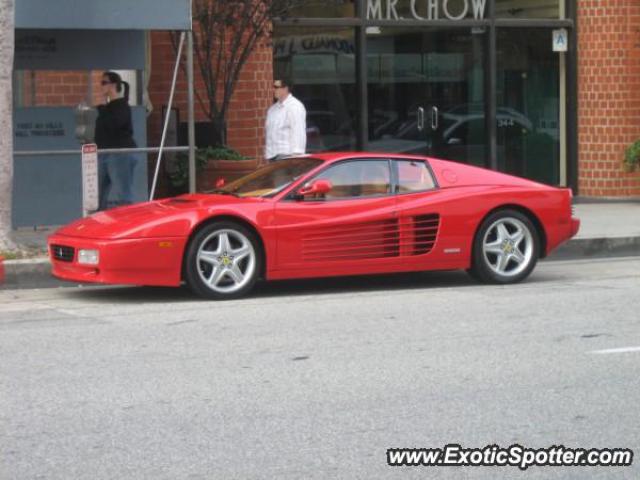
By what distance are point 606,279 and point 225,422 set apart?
6475 millimetres

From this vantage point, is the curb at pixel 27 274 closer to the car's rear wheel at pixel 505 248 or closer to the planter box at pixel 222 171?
the car's rear wheel at pixel 505 248

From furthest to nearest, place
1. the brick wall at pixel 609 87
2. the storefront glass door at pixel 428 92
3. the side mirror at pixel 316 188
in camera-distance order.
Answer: the brick wall at pixel 609 87 → the storefront glass door at pixel 428 92 → the side mirror at pixel 316 188

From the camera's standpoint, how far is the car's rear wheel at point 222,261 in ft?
35.6

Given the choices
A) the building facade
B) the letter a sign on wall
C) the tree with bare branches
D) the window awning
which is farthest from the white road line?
the letter a sign on wall

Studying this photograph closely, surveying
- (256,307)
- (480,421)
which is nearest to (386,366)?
(480,421)

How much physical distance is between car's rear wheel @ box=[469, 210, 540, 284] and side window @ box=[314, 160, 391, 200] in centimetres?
96

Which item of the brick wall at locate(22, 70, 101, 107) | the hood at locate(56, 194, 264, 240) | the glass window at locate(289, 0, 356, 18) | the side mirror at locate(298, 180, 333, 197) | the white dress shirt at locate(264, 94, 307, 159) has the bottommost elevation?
the hood at locate(56, 194, 264, 240)

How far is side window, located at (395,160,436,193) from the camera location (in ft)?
38.5

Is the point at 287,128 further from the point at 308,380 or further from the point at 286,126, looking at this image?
the point at 308,380

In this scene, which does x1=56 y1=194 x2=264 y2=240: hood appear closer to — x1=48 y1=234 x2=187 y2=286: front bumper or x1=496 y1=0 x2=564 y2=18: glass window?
x1=48 y1=234 x2=187 y2=286: front bumper

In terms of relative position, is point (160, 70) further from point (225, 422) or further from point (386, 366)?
point (225, 422)

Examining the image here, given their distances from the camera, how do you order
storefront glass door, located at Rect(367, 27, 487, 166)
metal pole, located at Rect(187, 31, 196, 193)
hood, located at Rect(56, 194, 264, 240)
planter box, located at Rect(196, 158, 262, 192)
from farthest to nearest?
storefront glass door, located at Rect(367, 27, 487, 166) < planter box, located at Rect(196, 158, 262, 192) < metal pole, located at Rect(187, 31, 196, 193) < hood, located at Rect(56, 194, 264, 240)

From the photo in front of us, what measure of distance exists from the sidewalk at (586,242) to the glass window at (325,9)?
4.10 meters

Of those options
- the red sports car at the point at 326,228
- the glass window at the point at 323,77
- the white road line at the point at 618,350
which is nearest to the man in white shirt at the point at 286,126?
the glass window at the point at 323,77
